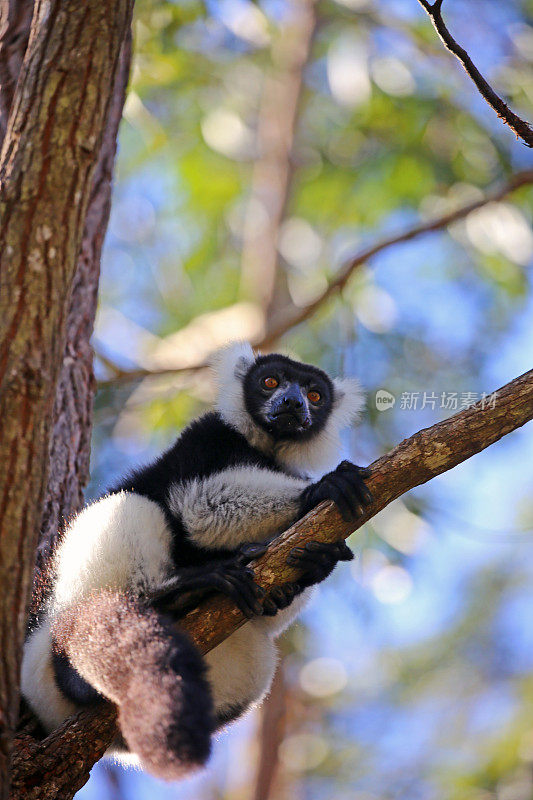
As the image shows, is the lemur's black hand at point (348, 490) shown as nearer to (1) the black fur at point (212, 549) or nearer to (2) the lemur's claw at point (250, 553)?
(1) the black fur at point (212, 549)

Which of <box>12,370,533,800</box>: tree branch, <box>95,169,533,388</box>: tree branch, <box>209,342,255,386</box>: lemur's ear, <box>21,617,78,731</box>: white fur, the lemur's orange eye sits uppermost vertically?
<box>95,169,533,388</box>: tree branch

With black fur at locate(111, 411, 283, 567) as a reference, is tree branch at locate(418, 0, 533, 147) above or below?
above

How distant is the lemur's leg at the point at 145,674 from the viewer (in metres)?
2.78

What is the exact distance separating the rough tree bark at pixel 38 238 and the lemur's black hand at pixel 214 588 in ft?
3.21

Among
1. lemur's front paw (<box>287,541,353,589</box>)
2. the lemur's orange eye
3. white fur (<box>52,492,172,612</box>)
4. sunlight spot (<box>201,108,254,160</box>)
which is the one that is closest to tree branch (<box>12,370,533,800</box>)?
lemur's front paw (<box>287,541,353,589</box>)

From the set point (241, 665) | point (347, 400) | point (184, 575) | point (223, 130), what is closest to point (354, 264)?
point (347, 400)

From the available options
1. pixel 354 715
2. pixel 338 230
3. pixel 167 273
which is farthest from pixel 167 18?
pixel 354 715

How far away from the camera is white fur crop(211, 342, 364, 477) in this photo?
5.00 m

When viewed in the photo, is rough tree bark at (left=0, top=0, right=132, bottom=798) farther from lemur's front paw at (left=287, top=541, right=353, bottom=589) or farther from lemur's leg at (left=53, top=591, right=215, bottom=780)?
lemur's front paw at (left=287, top=541, right=353, bottom=589)

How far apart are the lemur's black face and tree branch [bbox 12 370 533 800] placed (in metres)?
1.34

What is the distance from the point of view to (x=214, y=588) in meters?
3.51

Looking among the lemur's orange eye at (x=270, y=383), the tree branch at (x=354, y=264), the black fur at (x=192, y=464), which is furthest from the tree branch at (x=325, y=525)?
the tree branch at (x=354, y=264)

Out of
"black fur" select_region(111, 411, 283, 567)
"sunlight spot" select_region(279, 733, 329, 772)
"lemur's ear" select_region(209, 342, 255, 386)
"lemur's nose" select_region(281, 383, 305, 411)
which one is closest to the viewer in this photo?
"black fur" select_region(111, 411, 283, 567)

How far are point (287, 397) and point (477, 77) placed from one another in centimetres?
205
